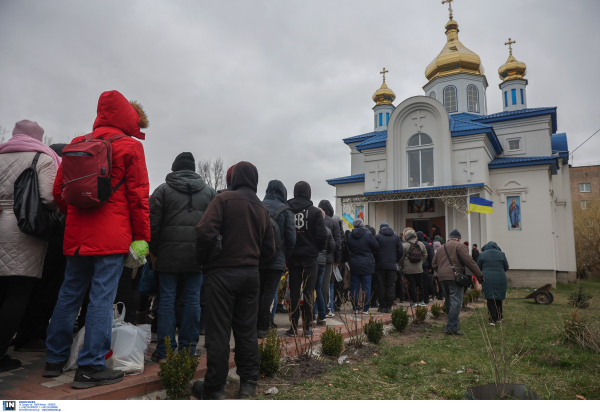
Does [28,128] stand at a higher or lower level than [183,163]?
higher

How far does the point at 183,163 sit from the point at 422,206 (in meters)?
19.7

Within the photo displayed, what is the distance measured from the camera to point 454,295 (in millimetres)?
6926

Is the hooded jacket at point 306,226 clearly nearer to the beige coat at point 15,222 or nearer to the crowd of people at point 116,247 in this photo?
the crowd of people at point 116,247

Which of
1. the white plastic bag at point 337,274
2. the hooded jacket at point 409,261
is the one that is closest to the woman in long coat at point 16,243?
the white plastic bag at point 337,274

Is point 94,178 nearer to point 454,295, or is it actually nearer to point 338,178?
point 454,295

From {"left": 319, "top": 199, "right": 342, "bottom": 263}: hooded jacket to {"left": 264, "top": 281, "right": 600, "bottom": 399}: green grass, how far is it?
5.48 ft

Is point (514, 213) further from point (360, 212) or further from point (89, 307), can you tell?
Result: point (89, 307)

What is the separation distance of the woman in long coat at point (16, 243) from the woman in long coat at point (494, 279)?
24.6ft

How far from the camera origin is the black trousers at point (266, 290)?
511 cm

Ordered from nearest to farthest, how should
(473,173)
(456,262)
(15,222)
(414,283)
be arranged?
(15,222), (456,262), (414,283), (473,173)

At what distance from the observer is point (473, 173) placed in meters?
20.1

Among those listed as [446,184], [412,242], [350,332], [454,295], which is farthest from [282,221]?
[446,184]

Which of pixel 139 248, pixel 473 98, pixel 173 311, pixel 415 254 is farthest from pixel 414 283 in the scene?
pixel 473 98
